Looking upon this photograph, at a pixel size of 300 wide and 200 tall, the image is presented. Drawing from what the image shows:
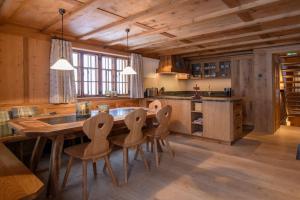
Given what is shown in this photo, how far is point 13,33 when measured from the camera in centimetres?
296

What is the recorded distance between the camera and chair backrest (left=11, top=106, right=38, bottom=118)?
284 centimetres

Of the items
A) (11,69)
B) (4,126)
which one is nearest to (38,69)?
(11,69)

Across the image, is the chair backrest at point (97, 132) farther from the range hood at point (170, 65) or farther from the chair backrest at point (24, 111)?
the range hood at point (170, 65)

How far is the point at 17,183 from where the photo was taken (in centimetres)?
136

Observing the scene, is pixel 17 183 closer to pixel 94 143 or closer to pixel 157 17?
pixel 94 143

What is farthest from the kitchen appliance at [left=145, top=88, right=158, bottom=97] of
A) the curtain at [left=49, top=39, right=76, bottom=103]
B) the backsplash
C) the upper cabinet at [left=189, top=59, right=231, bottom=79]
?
the curtain at [left=49, top=39, right=76, bottom=103]

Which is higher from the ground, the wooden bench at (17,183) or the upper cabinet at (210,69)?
the upper cabinet at (210,69)

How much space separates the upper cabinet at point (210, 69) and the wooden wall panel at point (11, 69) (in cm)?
493

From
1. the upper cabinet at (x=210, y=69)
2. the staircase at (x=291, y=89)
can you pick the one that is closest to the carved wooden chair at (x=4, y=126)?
the upper cabinet at (x=210, y=69)

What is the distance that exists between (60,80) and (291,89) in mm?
7036

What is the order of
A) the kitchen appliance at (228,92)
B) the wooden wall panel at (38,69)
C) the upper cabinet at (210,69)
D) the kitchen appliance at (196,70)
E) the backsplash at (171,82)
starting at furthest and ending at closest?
the kitchen appliance at (196,70)
the upper cabinet at (210,69)
the kitchen appliance at (228,92)
the backsplash at (171,82)
the wooden wall panel at (38,69)

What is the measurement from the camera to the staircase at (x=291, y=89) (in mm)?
5905

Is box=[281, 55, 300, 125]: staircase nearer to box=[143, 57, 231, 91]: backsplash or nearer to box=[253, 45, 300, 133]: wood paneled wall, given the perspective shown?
box=[253, 45, 300, 133]: wood paneled wall

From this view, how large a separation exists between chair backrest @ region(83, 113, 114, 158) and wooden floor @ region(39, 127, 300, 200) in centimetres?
48
